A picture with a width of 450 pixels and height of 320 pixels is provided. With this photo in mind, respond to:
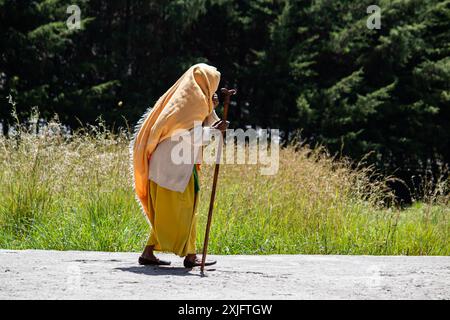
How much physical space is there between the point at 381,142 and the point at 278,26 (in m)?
4.32

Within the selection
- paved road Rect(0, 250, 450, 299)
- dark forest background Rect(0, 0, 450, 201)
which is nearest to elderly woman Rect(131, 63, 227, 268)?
paved road Rect(0, 250, 450, 299)

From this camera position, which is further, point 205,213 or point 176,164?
point 205,213

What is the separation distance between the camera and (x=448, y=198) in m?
10.8

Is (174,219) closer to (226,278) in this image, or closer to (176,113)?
(226,278)

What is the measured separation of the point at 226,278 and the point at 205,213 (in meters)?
3.27

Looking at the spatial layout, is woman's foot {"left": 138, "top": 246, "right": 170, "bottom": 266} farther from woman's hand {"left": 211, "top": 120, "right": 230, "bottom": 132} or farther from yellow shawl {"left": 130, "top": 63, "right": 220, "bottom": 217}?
woman's hand {"left": 211, "top": 120, "right": 230, "bottom": 132}

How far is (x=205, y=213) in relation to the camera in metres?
10.0

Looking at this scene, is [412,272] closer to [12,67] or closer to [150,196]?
[150,196]

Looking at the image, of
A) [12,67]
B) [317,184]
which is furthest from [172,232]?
[12,67]

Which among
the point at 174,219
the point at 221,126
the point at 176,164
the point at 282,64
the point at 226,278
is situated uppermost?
the point at 282,64

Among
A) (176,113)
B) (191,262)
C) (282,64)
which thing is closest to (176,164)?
(176,113)

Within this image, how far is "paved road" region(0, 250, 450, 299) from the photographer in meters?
5.89

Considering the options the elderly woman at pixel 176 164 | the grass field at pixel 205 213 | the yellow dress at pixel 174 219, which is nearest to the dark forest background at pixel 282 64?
the grass field at pixel 205 213

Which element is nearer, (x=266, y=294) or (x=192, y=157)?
(x=266, y=294)
